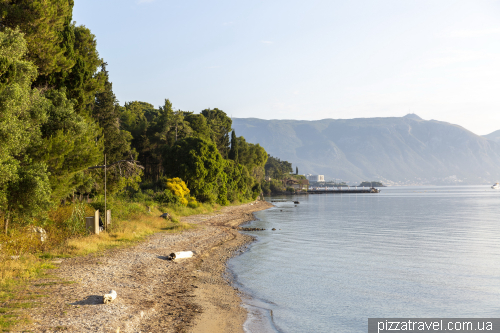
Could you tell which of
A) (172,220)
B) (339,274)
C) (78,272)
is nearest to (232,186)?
(172,220)

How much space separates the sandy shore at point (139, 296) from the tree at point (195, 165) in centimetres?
3133

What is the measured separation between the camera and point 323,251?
30438mm

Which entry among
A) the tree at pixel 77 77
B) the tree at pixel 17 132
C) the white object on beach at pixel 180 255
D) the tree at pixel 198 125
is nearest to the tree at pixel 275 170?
the tree at pixel 198 125

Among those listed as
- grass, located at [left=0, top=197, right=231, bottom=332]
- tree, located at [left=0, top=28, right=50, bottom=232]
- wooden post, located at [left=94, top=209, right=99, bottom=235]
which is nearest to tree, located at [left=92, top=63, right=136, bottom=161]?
A: grass, located at [left=0, top=197, right=231, bottom=332]

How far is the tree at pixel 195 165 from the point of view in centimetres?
5406

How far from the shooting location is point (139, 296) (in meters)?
13.2

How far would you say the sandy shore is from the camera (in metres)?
9.99

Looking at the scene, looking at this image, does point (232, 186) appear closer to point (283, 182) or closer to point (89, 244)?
point (89, 244)

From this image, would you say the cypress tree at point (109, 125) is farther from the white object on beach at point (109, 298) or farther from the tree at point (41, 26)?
the white object on beach at point (109, 298)

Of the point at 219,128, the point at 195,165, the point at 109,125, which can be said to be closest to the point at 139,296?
the point at 109,125

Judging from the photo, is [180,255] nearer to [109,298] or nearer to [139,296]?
[139,296]

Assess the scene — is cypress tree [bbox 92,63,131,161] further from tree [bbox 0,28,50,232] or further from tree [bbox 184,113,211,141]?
tree [bbox 184,113,211,141]

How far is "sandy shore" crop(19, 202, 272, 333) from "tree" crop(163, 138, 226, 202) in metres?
31.3

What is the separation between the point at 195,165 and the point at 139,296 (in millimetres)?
40838
